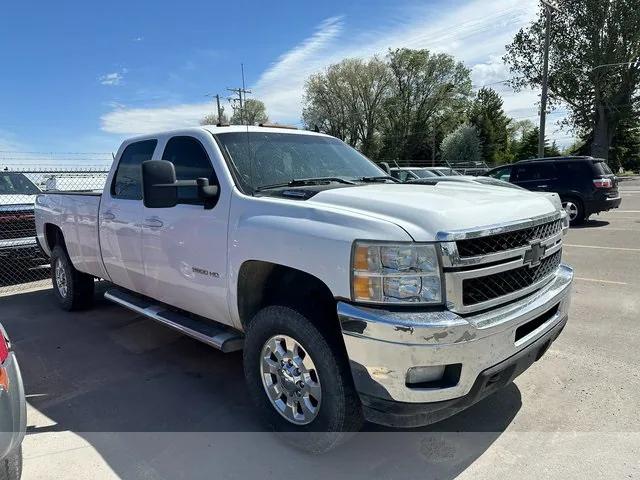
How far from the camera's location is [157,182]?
329cm

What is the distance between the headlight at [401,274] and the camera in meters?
2.48

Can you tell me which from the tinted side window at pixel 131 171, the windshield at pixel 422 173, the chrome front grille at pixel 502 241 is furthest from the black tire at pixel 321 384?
the windshield at pixel 422 173

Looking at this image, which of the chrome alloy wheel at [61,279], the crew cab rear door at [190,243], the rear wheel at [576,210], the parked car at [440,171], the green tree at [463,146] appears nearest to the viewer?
the crew cab rear door at [190,243]

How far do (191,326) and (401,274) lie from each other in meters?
1.94

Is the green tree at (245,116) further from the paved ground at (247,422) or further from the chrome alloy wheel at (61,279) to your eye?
the chrome alloy wheel at (61,279)

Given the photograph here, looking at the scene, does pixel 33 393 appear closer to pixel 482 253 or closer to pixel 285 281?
pixel 285 281

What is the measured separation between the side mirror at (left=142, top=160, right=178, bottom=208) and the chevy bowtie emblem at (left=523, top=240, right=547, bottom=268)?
2.25m

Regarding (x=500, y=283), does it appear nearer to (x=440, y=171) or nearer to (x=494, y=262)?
(x=494, y=262)

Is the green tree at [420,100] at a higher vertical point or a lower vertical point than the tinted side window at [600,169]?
higher

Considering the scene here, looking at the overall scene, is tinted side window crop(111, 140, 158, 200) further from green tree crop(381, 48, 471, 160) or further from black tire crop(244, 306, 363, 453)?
green tree crop(381, 48, 471, 160)

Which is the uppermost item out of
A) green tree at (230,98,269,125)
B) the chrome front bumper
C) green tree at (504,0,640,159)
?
green tree at (504,0,640,159)

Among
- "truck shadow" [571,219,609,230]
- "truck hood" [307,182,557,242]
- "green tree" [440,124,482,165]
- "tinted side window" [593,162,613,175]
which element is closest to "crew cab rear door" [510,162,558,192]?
"tinted side window" [593,162,613,175]

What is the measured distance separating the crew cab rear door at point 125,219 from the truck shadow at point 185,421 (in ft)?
2.53

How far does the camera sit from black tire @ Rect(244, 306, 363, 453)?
2703 mm
